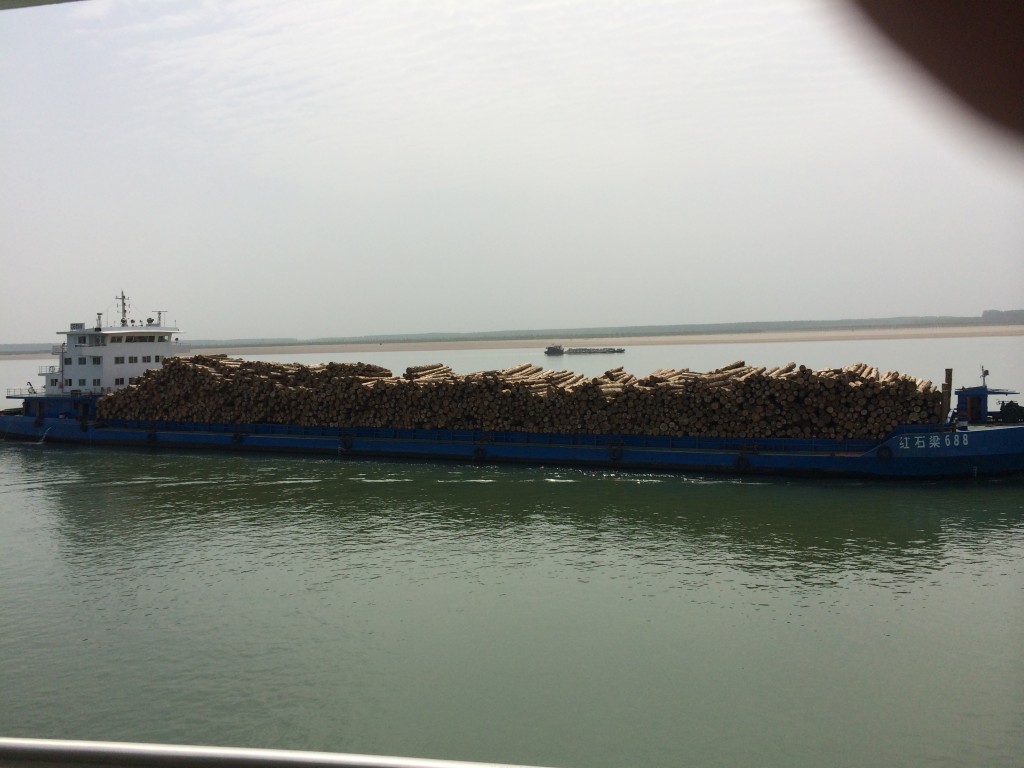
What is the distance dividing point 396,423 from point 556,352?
9088 centimetres

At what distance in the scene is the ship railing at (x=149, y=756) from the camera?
2404 mm

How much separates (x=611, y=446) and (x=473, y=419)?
14.8 ft

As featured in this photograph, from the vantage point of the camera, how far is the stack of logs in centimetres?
2133

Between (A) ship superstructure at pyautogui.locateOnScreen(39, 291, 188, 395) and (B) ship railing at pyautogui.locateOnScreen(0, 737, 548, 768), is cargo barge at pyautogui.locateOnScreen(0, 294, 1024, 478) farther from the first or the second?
(B) ship railing at pyautogui.locateOnScreen(0, 737, 548, 768)

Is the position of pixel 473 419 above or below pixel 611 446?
above

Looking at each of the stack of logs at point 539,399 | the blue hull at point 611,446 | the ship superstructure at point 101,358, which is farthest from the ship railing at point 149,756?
the ship superstructure at point 101,358

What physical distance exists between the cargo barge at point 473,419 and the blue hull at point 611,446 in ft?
0.12

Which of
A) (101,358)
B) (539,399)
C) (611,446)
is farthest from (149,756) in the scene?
(101,358)

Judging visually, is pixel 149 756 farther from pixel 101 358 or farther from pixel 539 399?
pixel 101 358

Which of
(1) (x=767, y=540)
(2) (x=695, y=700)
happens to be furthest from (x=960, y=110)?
(1) (x=767, y=540)

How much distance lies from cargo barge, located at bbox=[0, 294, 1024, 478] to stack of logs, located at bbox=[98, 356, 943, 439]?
0.16 ft

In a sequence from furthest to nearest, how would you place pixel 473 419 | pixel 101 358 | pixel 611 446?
pixel 101 358, pixel 473 419, pixel 611 446

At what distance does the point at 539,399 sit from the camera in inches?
968

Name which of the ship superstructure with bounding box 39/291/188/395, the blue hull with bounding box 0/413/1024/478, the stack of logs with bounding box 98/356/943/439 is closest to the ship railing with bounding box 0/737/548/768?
the blue hull with bounding box 0/413/1024/478
